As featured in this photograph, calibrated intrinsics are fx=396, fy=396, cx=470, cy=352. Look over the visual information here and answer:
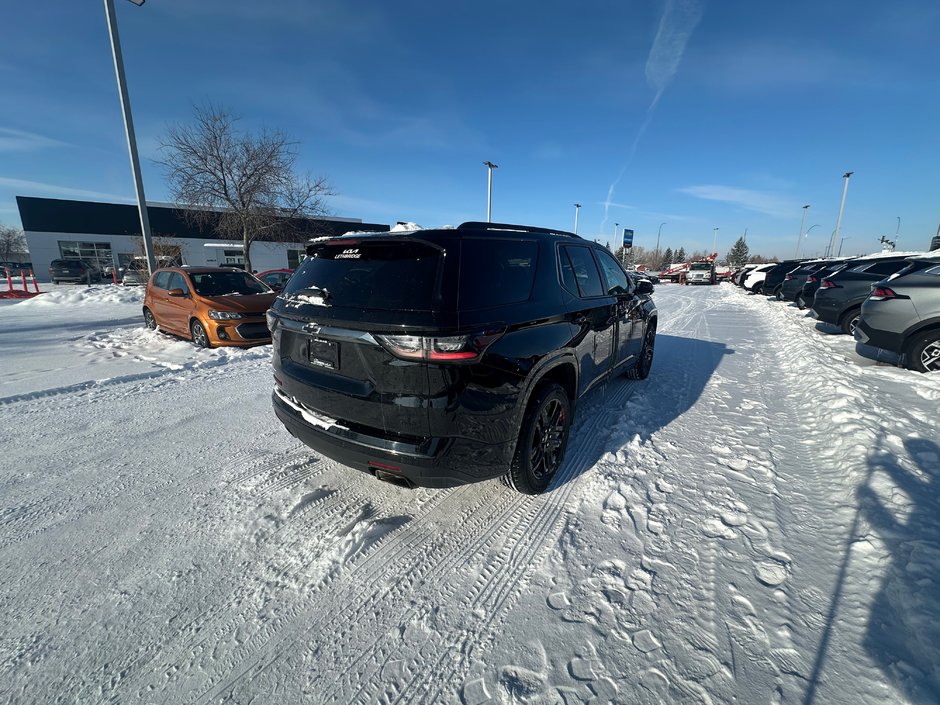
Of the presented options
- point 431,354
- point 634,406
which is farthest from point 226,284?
point 634,406

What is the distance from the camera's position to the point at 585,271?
12.3 ft

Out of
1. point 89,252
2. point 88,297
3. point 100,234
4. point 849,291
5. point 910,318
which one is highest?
point 100,234

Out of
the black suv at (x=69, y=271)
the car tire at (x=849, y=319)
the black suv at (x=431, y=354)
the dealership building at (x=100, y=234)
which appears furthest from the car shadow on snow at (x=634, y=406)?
the black suv at (x=69, y=271)

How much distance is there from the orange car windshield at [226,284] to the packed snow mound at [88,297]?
32.6ft

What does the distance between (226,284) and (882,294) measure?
11.0 metres

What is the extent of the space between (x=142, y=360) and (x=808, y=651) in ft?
27.0

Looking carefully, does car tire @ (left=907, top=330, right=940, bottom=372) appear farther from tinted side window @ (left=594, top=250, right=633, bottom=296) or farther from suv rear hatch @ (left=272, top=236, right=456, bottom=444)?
suv rear hatch @ (left=272, top=236, right=456, bottom=444)

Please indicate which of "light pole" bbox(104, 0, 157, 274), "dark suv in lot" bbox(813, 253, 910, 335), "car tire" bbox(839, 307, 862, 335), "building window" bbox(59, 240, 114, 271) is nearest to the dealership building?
"building window" bbox(59, 240, 114, 271)

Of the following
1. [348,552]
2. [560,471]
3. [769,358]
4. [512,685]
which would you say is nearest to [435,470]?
[348,552]

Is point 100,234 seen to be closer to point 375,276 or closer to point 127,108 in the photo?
point 127,108

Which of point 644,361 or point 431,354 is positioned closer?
point 431,354

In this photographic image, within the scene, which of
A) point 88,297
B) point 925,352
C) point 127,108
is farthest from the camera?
point 88,297

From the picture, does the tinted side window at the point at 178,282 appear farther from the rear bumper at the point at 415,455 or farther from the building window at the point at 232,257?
the building window at the point at 232,257

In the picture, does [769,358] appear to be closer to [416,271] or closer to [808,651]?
[808,651]
